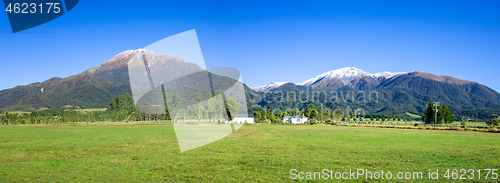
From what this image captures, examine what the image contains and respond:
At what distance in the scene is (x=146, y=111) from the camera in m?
137

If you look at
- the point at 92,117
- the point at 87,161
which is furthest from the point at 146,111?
the point at 87,161

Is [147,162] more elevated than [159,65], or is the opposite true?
[159,65]

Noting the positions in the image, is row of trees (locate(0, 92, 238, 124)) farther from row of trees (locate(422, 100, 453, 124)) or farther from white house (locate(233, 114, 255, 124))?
row of trees (locate(422, 100, 453, 124))

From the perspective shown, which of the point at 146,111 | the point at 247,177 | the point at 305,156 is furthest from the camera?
the point at 146,111

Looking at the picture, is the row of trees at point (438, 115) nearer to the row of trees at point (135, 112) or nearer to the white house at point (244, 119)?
the white house at point (244, 119)

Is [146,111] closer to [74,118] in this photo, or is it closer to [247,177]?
[74,118]

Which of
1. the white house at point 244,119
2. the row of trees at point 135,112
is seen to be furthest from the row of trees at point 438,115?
the row of trees at point 135,112

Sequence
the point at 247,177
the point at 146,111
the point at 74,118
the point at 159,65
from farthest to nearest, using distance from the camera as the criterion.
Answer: the point at 146,111, the point at 74,118, the point at 159,65, the point at 247,177

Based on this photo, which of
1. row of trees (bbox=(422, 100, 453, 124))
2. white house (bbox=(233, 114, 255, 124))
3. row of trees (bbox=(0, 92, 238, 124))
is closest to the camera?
row of trees (bbox=(422, 100, 453, 124))

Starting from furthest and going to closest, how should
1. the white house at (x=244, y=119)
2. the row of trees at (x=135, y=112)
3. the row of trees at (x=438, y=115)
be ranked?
the white house at (x=244, y=119) < the row of trees at (x=135, y=112) < the row of trees at (x=438, y=115)

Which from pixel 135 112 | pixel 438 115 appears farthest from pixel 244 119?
pixel 438 115

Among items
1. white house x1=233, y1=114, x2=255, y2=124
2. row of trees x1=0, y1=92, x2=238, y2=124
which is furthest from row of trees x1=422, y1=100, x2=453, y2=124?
row of trees x1=0, y1=92, x2=238, y2=124

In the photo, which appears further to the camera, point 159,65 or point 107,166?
point 159,65

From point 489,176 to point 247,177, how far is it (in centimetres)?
1037
